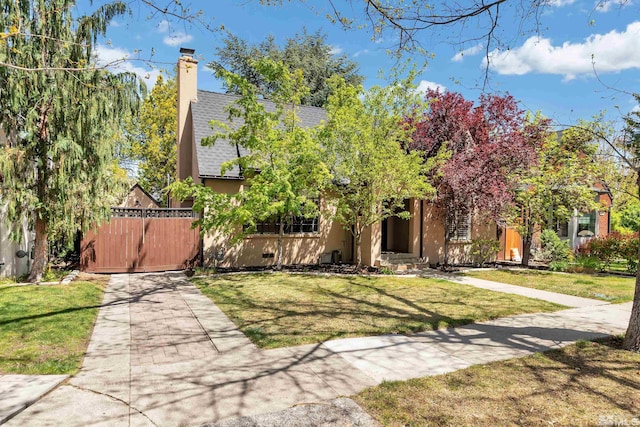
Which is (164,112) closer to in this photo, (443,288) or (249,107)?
(249,107)

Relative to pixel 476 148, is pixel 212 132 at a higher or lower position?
higher

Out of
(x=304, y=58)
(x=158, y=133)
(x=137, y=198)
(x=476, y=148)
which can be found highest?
(x=304, y=58)

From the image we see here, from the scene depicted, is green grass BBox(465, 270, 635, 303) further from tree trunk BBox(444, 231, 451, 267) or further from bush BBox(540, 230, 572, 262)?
bush BBox(540, 230, 572, 262)

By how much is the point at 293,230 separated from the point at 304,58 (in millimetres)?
19657

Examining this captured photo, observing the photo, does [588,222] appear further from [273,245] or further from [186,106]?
[186,106]

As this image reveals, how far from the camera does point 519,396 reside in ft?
12.7

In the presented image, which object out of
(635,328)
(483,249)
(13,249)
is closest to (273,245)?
Result: (13,249)

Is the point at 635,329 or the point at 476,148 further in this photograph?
the point at 476,148

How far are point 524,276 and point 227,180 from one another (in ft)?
33.3

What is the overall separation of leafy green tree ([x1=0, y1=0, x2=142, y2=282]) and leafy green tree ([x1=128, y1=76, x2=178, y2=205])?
17568mm

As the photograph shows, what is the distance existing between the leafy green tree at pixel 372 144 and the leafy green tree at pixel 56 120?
539 cm

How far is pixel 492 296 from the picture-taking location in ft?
29.8

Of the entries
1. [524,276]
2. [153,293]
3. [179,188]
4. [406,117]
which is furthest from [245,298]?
[524,276]

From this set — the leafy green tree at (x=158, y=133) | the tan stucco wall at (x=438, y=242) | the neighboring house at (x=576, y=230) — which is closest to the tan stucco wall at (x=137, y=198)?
the leafy green tree at (x=158, y=133)
